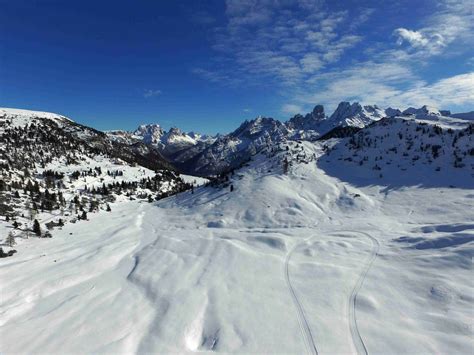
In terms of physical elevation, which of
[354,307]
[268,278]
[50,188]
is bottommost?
[354,307]

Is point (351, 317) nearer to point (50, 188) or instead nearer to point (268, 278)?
point (268, 278)

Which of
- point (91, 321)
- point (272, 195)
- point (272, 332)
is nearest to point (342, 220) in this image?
point (272, 195)

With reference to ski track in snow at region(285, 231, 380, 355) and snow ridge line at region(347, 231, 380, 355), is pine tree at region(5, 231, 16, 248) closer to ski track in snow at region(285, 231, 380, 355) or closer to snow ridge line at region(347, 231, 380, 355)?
ski track in snow at region(285, 231, 380, 355)

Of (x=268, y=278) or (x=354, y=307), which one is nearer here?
(x=354, y=307)

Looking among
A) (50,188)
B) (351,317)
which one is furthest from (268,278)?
(50,188)

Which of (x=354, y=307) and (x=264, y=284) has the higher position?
(x=264, y=284)

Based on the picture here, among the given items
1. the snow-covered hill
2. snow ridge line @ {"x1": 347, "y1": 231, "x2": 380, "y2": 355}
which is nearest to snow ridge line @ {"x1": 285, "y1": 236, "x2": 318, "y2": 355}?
snow ridge line @ {"x1": 347, "y1": 231, "x2": 380, "y2": 355}
